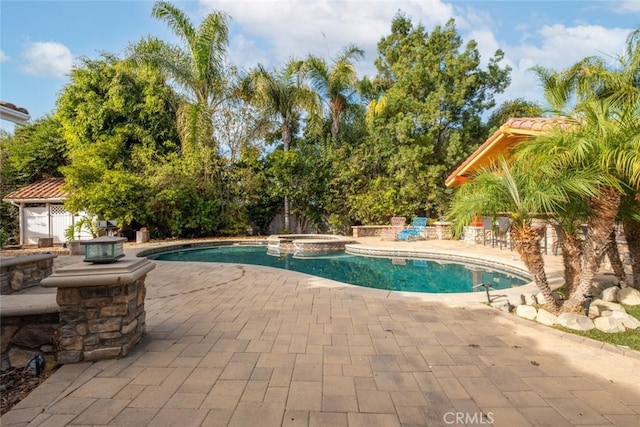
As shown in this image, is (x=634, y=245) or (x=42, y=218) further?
(x=42, y=218)

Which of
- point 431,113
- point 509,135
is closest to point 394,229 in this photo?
point 431,113

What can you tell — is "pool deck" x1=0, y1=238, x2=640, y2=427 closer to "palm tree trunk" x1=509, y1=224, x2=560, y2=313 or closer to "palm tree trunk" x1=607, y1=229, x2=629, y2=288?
"palm tree trunk" x1=509, y1=224, x2=560, y2=313

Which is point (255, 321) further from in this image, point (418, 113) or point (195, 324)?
point (418, 113)

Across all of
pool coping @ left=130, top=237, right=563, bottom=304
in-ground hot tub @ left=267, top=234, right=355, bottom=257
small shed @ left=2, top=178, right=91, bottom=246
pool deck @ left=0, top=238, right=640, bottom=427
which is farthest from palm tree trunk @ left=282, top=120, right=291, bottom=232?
pool deck @ left=0, top=238, right=640, bottom=427

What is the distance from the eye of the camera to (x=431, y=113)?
1630 centimetres

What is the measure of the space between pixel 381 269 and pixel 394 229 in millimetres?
5526

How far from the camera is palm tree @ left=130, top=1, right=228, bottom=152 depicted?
1486 cm

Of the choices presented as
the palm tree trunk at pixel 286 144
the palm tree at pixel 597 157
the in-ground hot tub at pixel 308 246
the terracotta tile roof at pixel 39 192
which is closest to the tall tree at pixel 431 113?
the palm tree trunk at pixel 286 144

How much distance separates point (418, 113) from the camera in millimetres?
16688

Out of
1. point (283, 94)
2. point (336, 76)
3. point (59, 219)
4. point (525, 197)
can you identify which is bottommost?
point (525, 197)

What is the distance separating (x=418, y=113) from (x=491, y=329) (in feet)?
46.7

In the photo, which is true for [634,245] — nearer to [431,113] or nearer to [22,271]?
[22,271]

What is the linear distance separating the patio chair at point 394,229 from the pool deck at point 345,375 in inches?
395

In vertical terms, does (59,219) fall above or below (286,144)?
below
